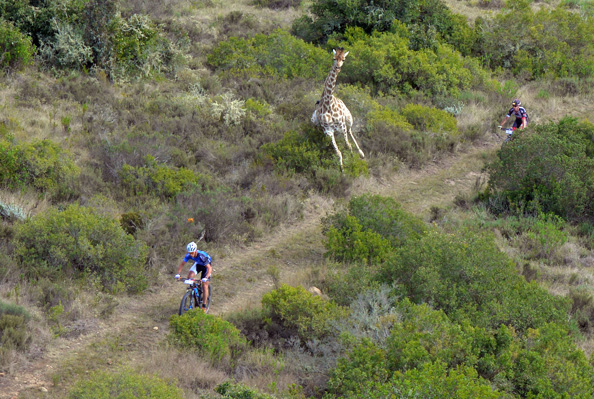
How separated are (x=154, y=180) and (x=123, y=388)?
22.7 ft

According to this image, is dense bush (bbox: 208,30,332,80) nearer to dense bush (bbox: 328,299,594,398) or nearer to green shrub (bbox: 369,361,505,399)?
dense bush (bbox: 328,299,594,398)

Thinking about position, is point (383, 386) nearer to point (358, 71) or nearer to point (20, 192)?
point (20, 192)

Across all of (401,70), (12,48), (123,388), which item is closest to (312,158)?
(401,70)

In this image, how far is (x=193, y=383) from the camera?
828 centimetres

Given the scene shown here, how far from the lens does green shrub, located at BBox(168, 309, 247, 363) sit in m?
8.83

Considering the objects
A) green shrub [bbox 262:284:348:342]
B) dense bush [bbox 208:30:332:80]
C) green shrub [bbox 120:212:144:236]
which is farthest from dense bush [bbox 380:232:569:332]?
dense bush [bbox 208:30:332:80]

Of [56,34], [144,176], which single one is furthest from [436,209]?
[56,34]

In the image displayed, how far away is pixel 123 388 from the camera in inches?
273

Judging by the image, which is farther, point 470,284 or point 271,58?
point 271,58

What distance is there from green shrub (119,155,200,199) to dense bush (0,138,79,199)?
1073 mm

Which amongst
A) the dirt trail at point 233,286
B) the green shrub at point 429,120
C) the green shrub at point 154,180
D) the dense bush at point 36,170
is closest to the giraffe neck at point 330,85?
the dirt trail at point 233,286

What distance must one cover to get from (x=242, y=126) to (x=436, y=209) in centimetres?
561

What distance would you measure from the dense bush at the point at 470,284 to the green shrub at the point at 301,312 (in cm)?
124

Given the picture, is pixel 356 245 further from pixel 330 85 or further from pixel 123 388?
pixel 123 388
